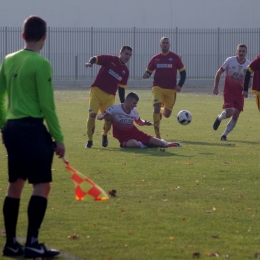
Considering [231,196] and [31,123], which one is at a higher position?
[31,123]

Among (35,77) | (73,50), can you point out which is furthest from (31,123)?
(73,50)

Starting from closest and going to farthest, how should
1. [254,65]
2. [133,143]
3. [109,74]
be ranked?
[254,65] → [133,143] → [109,74]

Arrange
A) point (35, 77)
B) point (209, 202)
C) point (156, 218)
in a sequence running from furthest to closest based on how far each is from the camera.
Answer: point (209, 202) < point (156, 218) < point (35, 77)

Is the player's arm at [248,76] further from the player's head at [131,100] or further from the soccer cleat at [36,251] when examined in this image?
the soccer cleat at [36,251]

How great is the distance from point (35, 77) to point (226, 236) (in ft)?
7.73

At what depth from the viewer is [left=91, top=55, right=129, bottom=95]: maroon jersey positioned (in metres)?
13.7

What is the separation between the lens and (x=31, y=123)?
5.66 meters

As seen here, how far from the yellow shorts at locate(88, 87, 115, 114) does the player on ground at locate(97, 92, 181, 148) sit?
0.48m

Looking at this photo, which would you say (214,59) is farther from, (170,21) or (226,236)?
(226,236)

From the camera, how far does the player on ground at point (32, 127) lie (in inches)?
220

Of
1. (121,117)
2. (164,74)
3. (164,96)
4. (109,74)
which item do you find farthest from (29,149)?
(164,96)

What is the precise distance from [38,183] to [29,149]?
0.29 meters

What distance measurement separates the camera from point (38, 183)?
5.64m

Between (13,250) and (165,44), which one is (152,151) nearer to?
(165,44)
